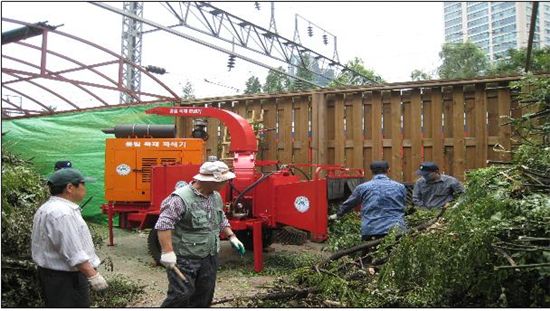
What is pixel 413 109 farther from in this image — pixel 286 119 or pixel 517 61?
pixel 517 61

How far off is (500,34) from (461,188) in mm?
21814

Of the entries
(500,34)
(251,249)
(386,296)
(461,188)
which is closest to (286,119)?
(251,249)

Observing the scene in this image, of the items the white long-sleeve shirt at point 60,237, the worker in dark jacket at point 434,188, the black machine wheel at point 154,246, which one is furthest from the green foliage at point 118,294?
the worker in dark jacket at point 434,188

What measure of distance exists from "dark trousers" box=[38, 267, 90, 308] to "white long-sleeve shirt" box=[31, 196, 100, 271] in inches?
2.1

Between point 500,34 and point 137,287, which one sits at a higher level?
point 500,34

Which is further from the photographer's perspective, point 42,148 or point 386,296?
point 42,148

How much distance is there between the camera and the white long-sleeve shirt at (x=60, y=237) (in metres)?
3.17

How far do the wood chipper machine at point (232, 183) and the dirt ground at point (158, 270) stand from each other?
0.22m

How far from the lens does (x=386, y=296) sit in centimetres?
391

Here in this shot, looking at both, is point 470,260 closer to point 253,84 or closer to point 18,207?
point 18,207

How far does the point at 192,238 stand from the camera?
3828mm

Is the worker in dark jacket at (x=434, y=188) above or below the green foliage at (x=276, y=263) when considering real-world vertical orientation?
above

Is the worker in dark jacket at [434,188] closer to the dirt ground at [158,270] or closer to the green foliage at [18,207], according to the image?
the dirt ground at [158,270]

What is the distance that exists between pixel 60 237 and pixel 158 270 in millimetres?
3243
